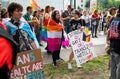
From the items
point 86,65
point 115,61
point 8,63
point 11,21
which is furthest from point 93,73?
point 8,63

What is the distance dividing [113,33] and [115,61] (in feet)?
1.67

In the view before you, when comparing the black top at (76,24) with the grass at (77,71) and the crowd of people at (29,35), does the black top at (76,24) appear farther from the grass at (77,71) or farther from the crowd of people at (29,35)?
the grass at (77,71)

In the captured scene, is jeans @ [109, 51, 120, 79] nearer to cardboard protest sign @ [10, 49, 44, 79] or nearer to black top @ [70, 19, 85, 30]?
cardboard protest sign @ [10, 49, 44, 79]

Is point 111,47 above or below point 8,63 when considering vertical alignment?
below

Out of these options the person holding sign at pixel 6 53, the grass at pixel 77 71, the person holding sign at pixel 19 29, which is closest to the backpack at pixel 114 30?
the person holding sign at pixel 19 29

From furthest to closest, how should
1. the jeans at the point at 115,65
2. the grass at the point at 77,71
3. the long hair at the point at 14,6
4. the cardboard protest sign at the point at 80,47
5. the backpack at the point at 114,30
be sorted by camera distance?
1. the cardboard protest sign at the point at 80,47
2. the grass at the point at 77,71
3. the jeans at the point at 115,65
4. the backpack at the point at 114,30
5. the long hair at the point at 14,6

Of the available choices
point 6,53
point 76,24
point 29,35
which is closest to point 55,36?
point 76,24

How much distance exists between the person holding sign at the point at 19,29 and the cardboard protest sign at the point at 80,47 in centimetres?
335

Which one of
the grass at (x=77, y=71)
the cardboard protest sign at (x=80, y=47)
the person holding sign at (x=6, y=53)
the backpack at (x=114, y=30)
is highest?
the person holding sign at (x=6, y=53)

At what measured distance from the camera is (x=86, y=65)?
851 centimetres

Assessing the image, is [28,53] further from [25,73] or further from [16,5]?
[16,5]

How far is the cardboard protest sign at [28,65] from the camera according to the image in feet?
14.8

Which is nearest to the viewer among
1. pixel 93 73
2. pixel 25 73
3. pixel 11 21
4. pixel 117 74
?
pixel 25 73

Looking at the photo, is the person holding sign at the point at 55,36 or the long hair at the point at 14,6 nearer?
the long hair at the point at 14,6
